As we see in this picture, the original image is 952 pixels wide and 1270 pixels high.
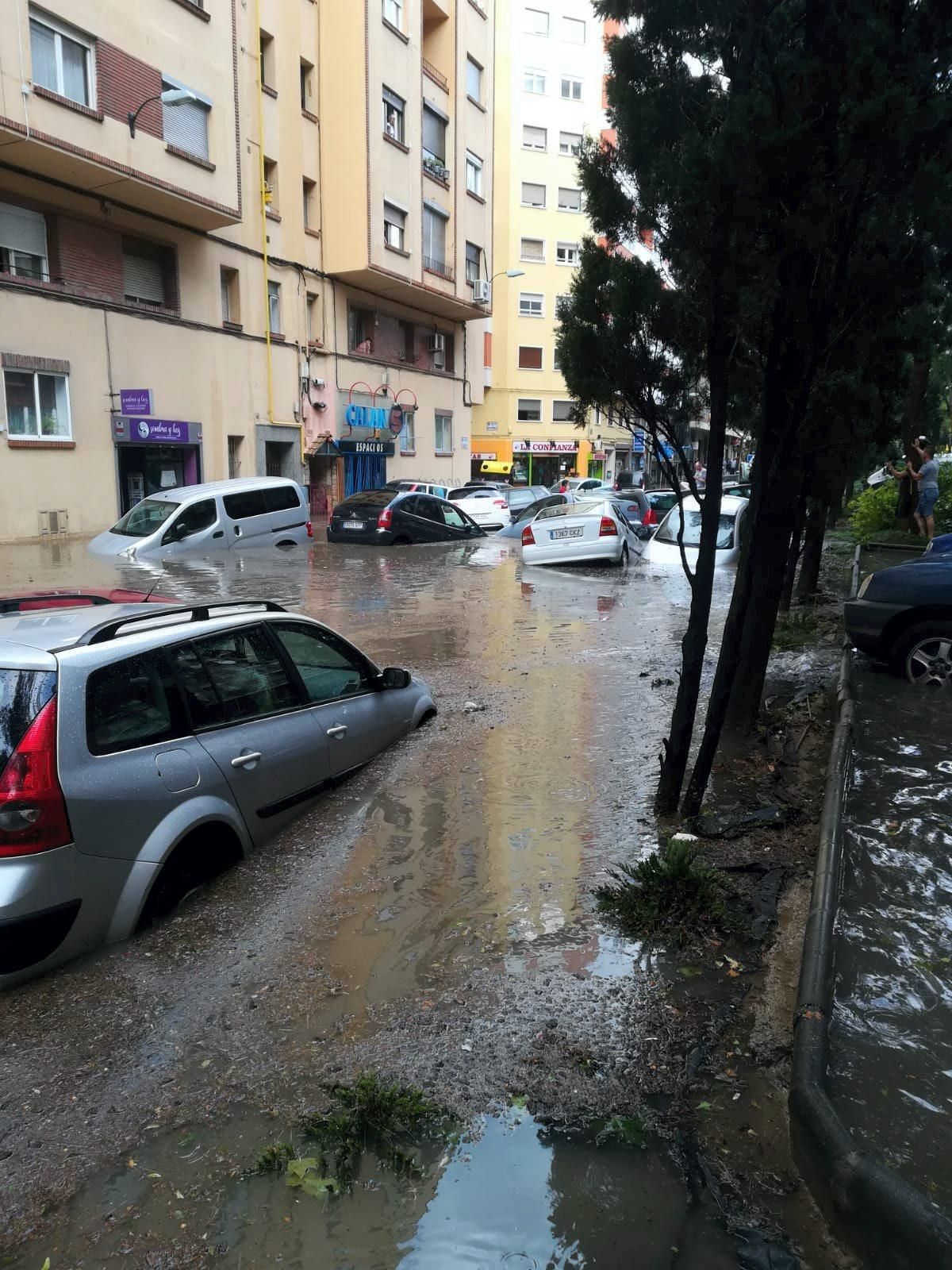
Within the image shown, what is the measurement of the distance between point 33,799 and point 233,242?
24468 mm

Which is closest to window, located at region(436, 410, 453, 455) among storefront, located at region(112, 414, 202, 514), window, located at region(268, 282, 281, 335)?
window, located at region(268, 282, 281, 335)

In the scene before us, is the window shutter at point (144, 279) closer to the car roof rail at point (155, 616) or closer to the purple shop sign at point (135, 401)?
the purple shop sign at point (135, 401)

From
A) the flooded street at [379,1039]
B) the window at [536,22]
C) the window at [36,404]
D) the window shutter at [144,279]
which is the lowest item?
the flooded street at [379,1039]

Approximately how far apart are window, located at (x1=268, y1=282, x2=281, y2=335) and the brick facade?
6522mm

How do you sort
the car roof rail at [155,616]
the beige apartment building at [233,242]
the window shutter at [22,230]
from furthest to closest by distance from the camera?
the beige apartment building at [233,242]
the window shutter at [22,230]
the car roof rail at [155,616]

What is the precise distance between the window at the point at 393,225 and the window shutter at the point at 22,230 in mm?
12265

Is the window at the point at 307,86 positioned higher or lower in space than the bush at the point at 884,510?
higher

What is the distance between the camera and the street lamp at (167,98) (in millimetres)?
18439

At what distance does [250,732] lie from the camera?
15.3 feet

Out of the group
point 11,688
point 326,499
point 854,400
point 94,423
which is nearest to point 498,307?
point 326,499

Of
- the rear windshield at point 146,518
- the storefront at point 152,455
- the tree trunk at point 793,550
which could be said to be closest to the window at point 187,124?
the storefront at point 152,455

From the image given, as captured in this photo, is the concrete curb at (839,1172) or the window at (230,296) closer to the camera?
the concrete curb at (839,1172)

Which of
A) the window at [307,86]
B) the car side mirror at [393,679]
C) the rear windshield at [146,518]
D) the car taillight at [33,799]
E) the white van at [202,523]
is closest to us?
the car taillight at [33,799]

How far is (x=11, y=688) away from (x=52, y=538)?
58.4 feet
